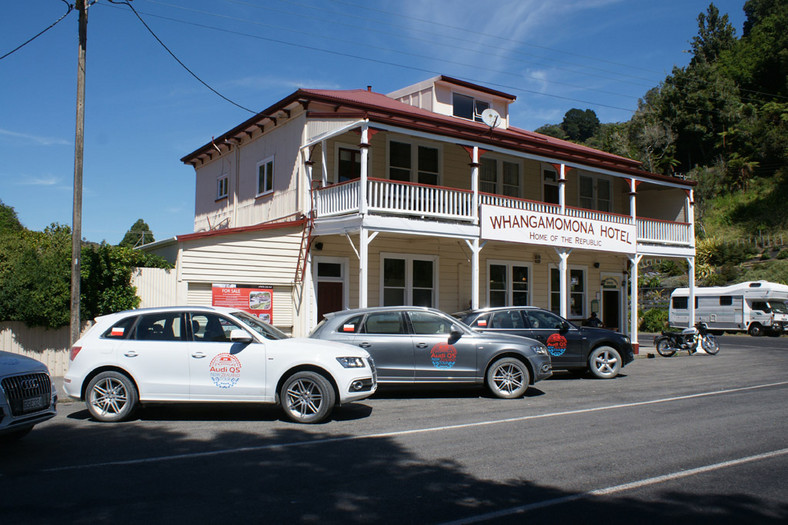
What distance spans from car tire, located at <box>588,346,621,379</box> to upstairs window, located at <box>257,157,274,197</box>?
10853mm

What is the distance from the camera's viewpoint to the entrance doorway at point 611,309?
24.4m

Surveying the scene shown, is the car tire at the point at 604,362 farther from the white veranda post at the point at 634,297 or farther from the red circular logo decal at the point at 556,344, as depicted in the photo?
the white veranda post at the point at 634,297

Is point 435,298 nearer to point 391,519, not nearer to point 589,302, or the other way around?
point 589,302

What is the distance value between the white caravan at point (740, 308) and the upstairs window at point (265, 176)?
986 inches

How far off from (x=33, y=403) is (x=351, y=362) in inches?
154

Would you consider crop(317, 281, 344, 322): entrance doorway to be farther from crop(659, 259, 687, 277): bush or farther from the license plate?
crop(659, 259, 687, 277): bush

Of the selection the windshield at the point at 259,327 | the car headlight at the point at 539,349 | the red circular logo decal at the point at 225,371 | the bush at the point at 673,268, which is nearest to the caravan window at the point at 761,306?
the bush at the point at 673,268

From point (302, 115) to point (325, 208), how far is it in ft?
10.7

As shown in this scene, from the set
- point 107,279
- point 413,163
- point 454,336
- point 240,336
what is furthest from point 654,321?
point 240,336

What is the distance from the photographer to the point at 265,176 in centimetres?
1967

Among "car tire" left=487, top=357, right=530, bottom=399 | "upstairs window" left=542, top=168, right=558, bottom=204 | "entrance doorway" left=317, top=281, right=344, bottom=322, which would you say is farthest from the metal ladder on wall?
"upstairs window" left=542, top=168, right=558, bottom=204

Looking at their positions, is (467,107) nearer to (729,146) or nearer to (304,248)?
(304,248)

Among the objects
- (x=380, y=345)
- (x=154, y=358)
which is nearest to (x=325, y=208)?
(x=380, y=345)

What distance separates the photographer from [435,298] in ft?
61.7
